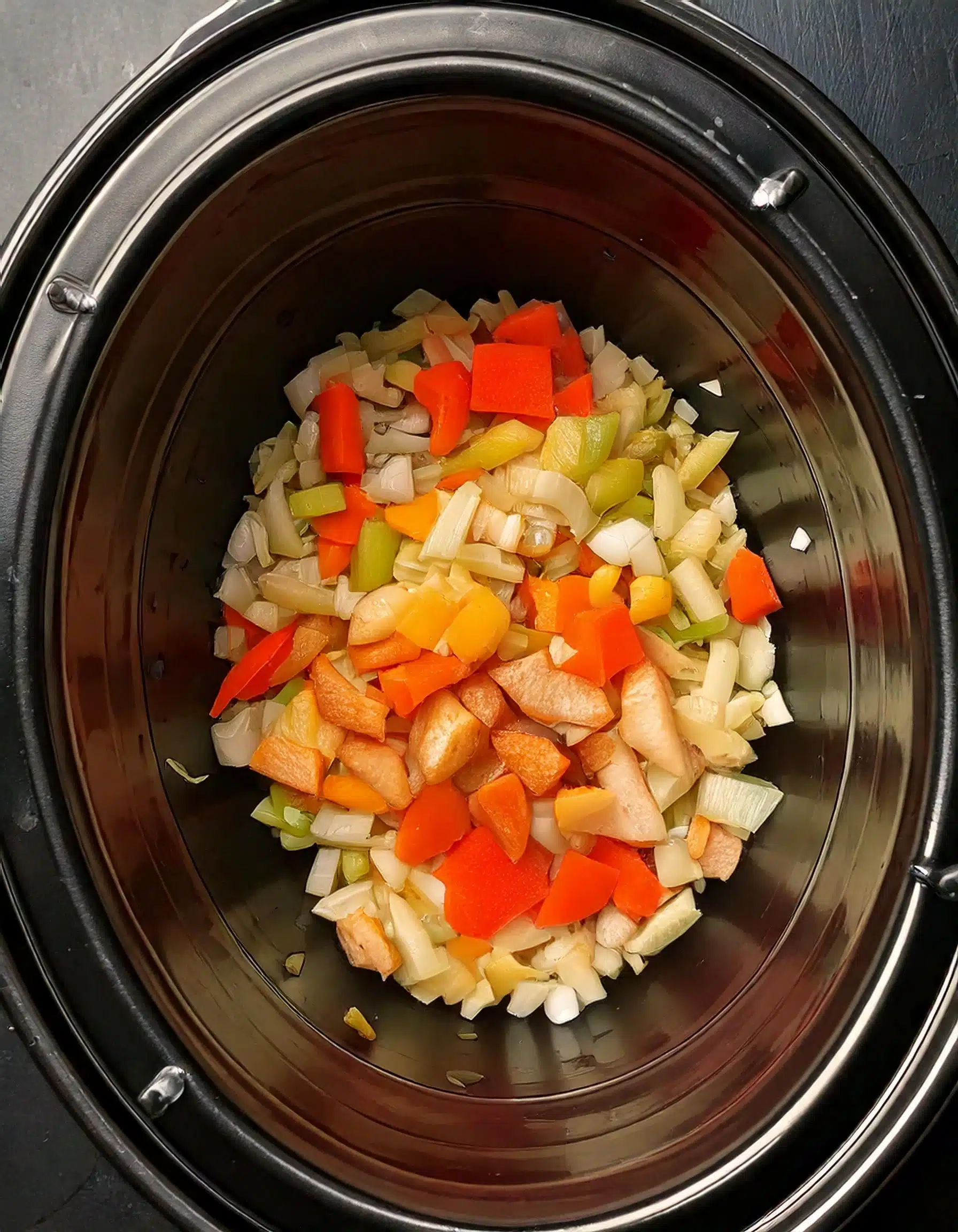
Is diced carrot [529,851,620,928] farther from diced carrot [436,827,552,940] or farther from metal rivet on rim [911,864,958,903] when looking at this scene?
metal rivet on rim [911,864,958,903]

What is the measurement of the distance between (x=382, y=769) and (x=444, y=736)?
10 centimetres

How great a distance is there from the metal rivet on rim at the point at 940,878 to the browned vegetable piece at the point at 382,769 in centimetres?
58

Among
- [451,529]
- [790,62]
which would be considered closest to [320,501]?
[451,529]

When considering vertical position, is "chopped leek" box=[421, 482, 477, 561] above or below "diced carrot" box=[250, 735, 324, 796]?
above

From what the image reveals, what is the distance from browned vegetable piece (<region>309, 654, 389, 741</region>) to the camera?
1.12 metres

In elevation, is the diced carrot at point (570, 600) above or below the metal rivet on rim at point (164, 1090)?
above

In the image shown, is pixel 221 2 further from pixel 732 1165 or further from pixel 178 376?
pixel 732 1165

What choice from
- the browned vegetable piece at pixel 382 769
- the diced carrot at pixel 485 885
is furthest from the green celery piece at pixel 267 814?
the diced carrot at pixel 485 885

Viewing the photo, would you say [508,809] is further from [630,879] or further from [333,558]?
[333,558]

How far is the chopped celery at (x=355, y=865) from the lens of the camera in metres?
1.18

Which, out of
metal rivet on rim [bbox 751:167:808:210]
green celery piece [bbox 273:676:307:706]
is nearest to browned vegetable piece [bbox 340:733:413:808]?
green celery piece [bbox 273:676:307:706]

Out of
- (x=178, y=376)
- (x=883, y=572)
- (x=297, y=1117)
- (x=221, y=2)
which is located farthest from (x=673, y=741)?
(x=221, y=2)

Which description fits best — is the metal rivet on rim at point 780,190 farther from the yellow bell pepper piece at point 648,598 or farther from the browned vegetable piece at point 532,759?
the browned vegetable piece at point 532,759

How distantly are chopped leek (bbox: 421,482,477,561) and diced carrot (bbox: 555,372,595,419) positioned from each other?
0.19 m
